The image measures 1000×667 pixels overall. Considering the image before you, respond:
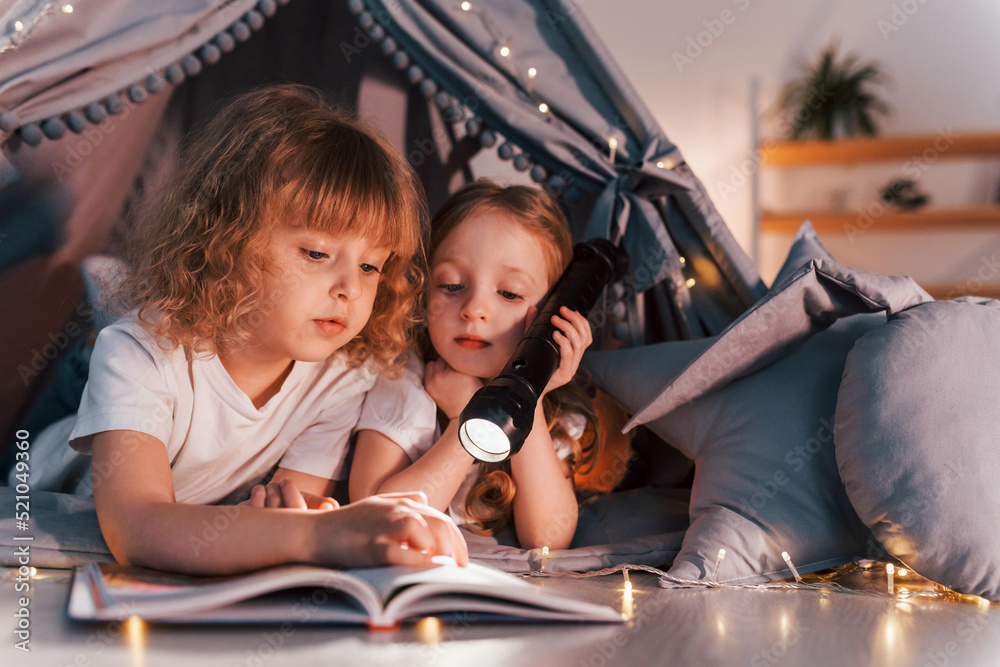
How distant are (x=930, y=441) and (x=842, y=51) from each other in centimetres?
293

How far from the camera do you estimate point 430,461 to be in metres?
0.94

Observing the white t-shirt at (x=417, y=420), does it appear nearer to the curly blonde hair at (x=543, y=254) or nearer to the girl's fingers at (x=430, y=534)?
the curly blonde hair at (x=543, y=254)

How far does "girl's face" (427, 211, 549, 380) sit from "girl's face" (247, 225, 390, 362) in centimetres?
17

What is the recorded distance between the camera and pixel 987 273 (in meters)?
3.07

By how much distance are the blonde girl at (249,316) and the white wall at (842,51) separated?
2.36 metres

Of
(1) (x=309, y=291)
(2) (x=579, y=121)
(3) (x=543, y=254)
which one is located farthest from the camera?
(2) (x=579, y=121)

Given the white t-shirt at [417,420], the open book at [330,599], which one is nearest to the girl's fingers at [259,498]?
the open book at [330,599]

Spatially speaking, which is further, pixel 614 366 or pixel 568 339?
pixel 614 366

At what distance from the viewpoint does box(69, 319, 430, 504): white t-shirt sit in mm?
818

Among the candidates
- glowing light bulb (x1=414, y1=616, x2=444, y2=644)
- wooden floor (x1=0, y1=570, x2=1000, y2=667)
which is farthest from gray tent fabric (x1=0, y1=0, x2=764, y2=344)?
glowing light bulb (x1=414, y1=616, x2=444, y2=644)

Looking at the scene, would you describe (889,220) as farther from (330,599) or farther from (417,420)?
(330,599)

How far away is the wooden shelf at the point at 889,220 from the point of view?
297cm

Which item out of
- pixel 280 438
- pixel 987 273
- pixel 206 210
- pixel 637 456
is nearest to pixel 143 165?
pixel 206 210

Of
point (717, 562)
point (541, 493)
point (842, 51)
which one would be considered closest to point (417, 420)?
point (541, 493)
